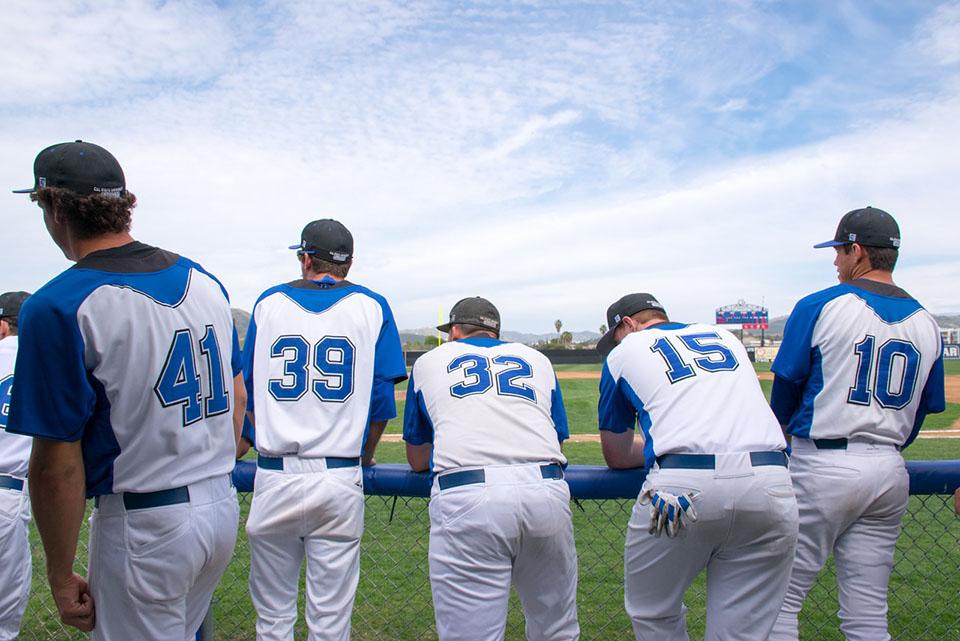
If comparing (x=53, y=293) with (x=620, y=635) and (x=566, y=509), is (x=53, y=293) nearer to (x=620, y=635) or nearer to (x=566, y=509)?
(x=566, y=509)

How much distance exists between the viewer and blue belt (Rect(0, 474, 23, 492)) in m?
3.22

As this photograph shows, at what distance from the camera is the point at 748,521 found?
8.53 feet

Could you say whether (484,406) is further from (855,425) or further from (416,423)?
(855,425)

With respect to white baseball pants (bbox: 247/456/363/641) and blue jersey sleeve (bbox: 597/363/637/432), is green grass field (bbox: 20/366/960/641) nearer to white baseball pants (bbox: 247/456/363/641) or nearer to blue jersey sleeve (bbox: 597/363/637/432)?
white baseball pants (bbox: 247/456/363/641)

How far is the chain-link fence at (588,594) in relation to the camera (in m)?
3.92

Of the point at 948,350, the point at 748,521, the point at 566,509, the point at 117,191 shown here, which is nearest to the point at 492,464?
the point at 566,509

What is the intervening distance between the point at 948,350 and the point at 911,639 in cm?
6213

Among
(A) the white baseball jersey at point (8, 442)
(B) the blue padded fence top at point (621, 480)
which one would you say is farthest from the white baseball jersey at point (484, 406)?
(A) the white baseball jersey at point (8, 442)

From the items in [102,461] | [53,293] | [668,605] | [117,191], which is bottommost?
[668,605]

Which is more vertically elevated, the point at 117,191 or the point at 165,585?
the point at 117,191

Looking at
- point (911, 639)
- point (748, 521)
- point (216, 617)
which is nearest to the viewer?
point (748, 521)

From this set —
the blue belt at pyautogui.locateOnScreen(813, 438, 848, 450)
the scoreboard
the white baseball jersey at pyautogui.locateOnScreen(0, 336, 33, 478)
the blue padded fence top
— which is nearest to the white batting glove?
the blue padded fence top

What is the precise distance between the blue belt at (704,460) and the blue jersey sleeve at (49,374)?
189 centimetres

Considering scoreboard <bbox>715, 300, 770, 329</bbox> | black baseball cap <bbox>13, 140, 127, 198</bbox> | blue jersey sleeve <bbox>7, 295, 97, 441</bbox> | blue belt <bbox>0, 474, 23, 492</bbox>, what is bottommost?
scoreboard <bbox>715, 300, 770, 329</bbox>
